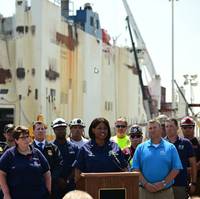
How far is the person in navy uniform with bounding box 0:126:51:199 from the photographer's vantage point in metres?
5.79

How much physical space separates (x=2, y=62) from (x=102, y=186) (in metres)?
27.6

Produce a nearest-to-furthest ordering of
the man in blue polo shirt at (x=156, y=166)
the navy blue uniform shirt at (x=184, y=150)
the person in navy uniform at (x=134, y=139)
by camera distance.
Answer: the man in blue polo shirt at (x=156, y=166) < the navy blue uniform shirt at (x=184, y=150) < the person in navy uniform at (x=134, y=139)

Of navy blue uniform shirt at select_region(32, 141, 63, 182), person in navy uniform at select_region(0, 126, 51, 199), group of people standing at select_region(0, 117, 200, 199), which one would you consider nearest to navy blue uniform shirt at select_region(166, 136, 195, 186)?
group of people standing at select_region(0, 117, 200, 199)

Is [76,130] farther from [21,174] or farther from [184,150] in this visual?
[21,174]

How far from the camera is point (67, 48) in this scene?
36000 mm

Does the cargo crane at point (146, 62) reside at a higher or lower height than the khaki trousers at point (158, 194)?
higher

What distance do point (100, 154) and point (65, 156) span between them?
3.95ft

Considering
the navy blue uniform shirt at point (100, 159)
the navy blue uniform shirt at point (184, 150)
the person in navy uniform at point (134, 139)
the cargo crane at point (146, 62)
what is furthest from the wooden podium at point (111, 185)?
the cargo crane at point (146, 62)

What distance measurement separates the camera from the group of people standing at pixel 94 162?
5828 millimetres

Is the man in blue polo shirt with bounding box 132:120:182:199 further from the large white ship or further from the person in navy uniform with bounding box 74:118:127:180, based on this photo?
the large white ship

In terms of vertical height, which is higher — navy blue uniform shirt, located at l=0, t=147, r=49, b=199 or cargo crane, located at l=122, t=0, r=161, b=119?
cargo crane, located at l=122, t=0, r=161, b=119

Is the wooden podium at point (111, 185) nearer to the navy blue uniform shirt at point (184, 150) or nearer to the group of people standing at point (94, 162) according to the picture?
the group of people standing at point (94, 162)

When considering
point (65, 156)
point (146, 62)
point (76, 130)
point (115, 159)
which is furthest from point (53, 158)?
point (146, 62)

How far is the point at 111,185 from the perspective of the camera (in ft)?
17.7
